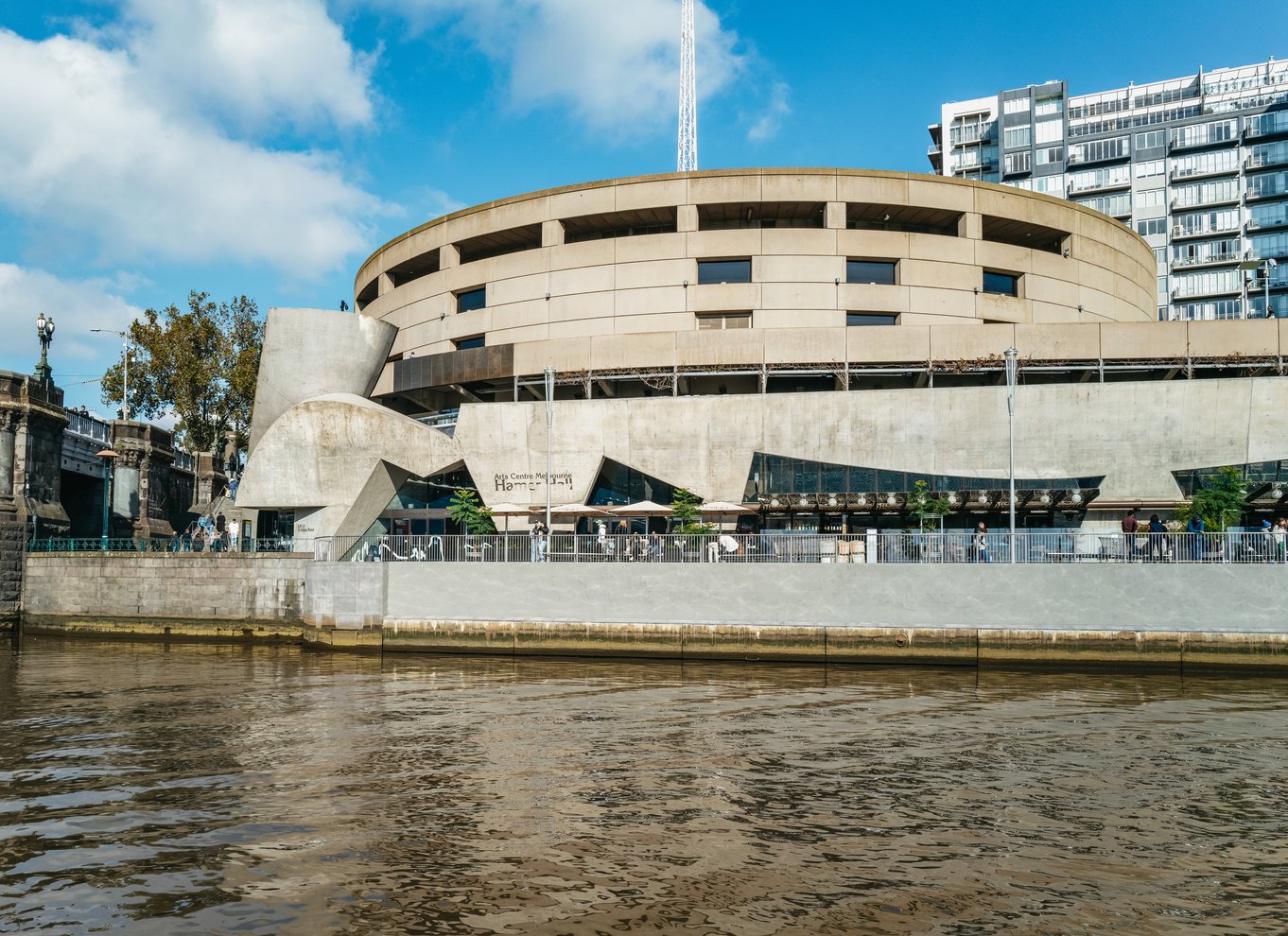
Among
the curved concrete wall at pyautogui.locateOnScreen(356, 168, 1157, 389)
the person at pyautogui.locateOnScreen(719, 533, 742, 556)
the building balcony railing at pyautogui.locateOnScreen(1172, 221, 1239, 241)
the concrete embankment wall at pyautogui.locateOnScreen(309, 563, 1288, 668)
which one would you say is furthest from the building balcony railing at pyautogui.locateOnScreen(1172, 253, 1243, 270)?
the person at pyautogui.locateOnScreen(719, 533, 742, 556)

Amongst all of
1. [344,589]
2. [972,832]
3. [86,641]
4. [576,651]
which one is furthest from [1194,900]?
[86,641]

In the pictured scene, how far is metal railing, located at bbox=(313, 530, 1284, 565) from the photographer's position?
25.4 metres

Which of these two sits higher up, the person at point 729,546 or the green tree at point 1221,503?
the green tree at point 1221,503

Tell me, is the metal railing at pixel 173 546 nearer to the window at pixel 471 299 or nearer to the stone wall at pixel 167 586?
the stone wall at pixel 167 586

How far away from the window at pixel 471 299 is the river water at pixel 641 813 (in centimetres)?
3081

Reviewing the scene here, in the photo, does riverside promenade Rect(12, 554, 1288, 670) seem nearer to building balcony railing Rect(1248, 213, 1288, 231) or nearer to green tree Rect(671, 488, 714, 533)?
green tree Rect(671, 488, 714, 533)

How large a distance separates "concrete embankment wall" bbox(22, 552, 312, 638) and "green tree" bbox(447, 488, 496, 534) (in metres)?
6.31

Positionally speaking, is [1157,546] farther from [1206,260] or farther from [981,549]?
[1206,260]

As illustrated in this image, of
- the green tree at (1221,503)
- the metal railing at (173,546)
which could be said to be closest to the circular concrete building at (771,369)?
the green tree at (1221,503)

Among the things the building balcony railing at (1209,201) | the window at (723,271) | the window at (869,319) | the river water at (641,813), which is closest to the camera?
the river water at (641,813)

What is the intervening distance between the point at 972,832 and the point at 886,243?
3698 centimetres

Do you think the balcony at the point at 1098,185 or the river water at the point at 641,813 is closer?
the river water at the point at 641,813

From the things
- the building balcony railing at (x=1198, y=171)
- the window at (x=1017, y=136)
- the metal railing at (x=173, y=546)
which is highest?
the window at (x=1017, y=136)

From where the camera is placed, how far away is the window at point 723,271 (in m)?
43.7
